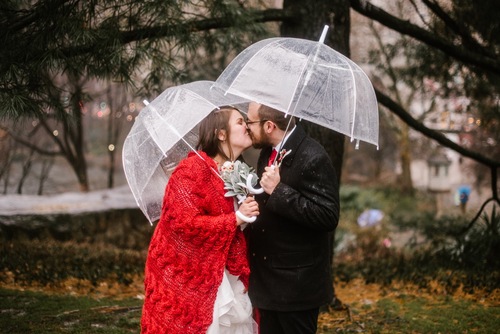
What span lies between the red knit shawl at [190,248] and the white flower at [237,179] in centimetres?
6

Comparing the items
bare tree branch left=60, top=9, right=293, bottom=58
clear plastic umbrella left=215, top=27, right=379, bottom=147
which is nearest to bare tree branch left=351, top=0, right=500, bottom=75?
bare tree branch left=60, top=9, right=293, bottom=58

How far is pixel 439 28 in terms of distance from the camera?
6.71m

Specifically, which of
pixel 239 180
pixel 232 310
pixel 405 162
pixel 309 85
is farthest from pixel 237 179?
pixel 405 162

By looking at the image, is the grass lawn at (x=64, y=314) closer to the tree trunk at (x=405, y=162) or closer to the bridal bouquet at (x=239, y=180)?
the bridal bouquet at (x=239, y=180)

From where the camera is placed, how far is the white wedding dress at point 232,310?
2.97 meters

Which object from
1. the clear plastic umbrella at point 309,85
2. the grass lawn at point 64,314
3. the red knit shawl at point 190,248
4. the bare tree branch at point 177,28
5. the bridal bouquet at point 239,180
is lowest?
the grass lawn at point 64,314

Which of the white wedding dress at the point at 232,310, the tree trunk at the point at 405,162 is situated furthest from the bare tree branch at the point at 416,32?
the tree trunk at the point at 405,162

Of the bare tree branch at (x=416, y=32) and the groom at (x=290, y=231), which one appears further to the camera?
the bare tree branch at (x=416, y=32)

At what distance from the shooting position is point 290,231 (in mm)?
2994

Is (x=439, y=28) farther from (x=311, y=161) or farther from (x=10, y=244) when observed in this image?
(x=10, y=244)

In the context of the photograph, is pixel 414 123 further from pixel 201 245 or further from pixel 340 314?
pixel 201 245

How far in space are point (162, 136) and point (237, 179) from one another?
0.48 metres

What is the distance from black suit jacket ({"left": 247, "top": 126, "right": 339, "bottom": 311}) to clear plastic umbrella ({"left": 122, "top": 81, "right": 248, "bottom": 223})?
1.74ft

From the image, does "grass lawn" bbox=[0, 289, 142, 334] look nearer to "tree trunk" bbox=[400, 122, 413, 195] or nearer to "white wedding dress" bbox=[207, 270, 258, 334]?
"white wedding dress" bbox=[207, 270, 258, 334]
